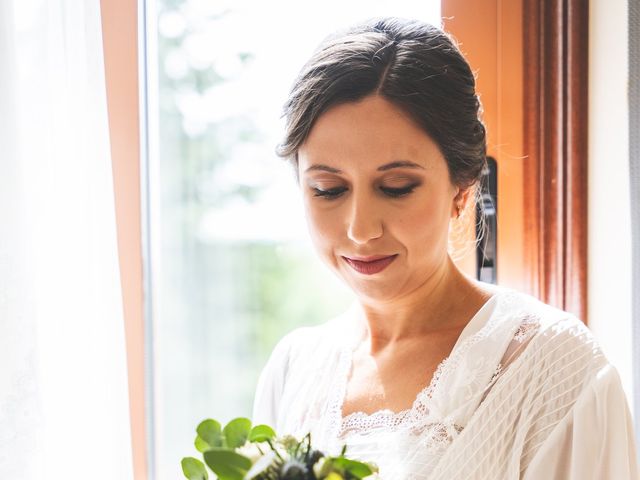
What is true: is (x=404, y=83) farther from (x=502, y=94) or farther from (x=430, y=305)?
(x=502, y=94)

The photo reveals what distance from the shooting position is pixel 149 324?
1.58 m

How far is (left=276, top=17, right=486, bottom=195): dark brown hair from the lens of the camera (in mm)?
1043

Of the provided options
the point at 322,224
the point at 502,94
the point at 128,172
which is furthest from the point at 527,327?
the point at 128,172

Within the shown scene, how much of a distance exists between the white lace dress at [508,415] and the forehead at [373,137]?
0.28 metres

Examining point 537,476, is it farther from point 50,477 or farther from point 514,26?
point 514,26

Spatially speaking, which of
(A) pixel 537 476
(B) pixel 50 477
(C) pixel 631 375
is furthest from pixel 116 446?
(C) pixel 631 375

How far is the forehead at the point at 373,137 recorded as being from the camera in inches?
40.1

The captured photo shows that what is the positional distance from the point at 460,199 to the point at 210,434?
568 millimetres

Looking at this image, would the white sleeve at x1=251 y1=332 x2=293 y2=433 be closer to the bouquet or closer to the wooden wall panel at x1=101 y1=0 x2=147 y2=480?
the wooden wall panel at x1=101 y1=0 x2=147 y2=480

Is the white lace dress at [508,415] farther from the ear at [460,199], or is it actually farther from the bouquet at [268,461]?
the bouquet at [268,461]

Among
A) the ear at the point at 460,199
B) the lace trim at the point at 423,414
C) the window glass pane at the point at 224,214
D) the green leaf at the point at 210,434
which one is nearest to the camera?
the green leaf at the point at 210,434

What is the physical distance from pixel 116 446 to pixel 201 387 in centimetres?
52

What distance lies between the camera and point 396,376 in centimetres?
→ 115

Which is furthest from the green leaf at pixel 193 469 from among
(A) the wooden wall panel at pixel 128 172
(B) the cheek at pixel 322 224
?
Answer: (A) the wooden wall panel at pixel 128 172
